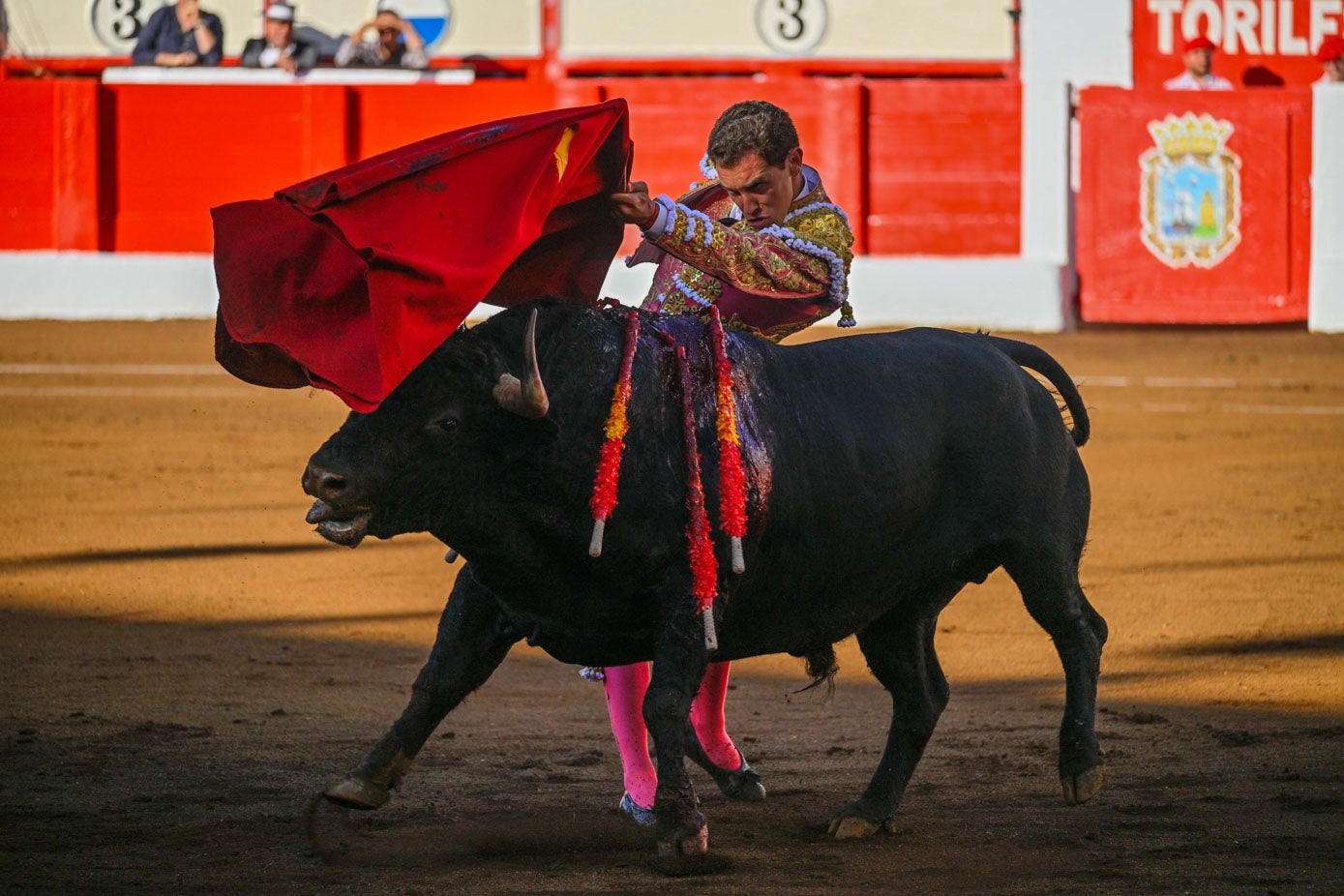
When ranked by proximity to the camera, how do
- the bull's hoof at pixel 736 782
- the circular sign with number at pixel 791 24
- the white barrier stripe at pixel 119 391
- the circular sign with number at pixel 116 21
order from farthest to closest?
the circular sign with number at pixel 116 21 < the circular sign with number at pixel 791 24 < the white barrier stripe at pixel 119 391 < the bull's hoof at pixel 736 782

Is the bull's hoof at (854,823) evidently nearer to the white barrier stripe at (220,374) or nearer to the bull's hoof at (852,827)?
the bull's hoof at (852,827)

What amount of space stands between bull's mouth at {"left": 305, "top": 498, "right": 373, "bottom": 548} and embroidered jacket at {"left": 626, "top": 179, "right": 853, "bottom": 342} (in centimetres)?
61

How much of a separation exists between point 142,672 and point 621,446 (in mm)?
2021

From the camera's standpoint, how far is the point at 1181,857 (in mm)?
2938

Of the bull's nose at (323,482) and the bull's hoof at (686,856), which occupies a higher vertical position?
the bull's nose at (323,482)

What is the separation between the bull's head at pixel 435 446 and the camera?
2.61 meters

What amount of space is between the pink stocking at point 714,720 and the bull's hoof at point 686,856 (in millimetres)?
599

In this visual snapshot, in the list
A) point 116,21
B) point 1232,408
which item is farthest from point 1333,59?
point 116,21

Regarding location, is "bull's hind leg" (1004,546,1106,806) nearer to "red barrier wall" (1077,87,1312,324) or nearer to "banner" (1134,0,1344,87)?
"red barrier wall" (1077,87,1312,324)

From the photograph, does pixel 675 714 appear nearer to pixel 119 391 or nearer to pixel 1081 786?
pixel 1081 786

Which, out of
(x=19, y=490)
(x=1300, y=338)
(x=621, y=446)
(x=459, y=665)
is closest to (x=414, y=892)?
(x=459, y=665)

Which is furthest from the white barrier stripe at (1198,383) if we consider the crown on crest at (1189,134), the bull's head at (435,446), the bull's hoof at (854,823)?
the bull's head at (435,446)

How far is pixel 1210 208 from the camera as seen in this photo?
41.2 ft

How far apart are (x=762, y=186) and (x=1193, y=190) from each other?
400 inches
